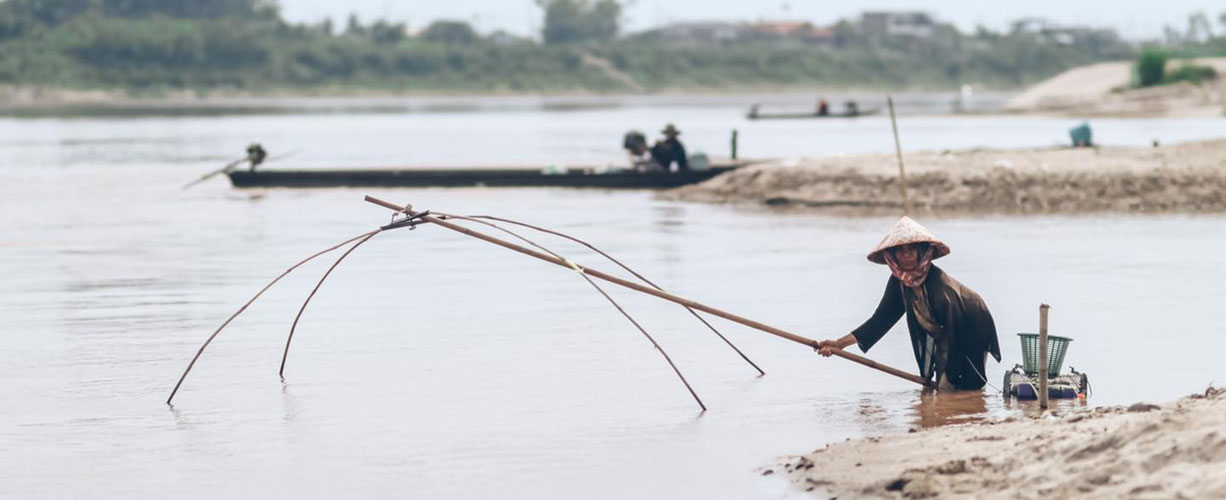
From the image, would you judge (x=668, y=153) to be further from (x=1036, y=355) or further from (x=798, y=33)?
(x=798, y=33)

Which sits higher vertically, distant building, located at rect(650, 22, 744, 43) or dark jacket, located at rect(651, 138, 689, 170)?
distant building, located at rect(650, 22, 744, 43)

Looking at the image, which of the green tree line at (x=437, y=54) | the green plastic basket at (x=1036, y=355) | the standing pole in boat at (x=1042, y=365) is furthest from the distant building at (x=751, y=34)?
the standing pole in boat at (x=1042, y=365)

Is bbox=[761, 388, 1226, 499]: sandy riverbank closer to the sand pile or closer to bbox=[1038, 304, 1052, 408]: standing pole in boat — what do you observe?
bbox=[1038, 304, 1052, 408]: standing pole in boat

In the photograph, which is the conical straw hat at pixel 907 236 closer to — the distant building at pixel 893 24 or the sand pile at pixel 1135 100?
the sand pile at pixel 1135 100

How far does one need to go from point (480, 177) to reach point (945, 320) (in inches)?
808

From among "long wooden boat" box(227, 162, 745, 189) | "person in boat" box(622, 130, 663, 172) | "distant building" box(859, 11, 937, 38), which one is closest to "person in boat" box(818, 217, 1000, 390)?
"long wooden boat" box(227, 162, 745, 189)

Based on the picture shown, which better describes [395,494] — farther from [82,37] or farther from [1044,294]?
[82,37]

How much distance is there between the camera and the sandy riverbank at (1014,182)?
79.6ft

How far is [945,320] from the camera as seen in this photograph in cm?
888

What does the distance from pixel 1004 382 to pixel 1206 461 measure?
323cm

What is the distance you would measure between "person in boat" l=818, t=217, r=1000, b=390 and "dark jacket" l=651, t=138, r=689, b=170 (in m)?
18.2

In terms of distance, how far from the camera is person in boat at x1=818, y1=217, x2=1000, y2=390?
8.71m

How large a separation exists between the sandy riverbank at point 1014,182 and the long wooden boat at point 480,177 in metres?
1.32

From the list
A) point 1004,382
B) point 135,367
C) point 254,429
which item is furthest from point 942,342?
point 135,367
